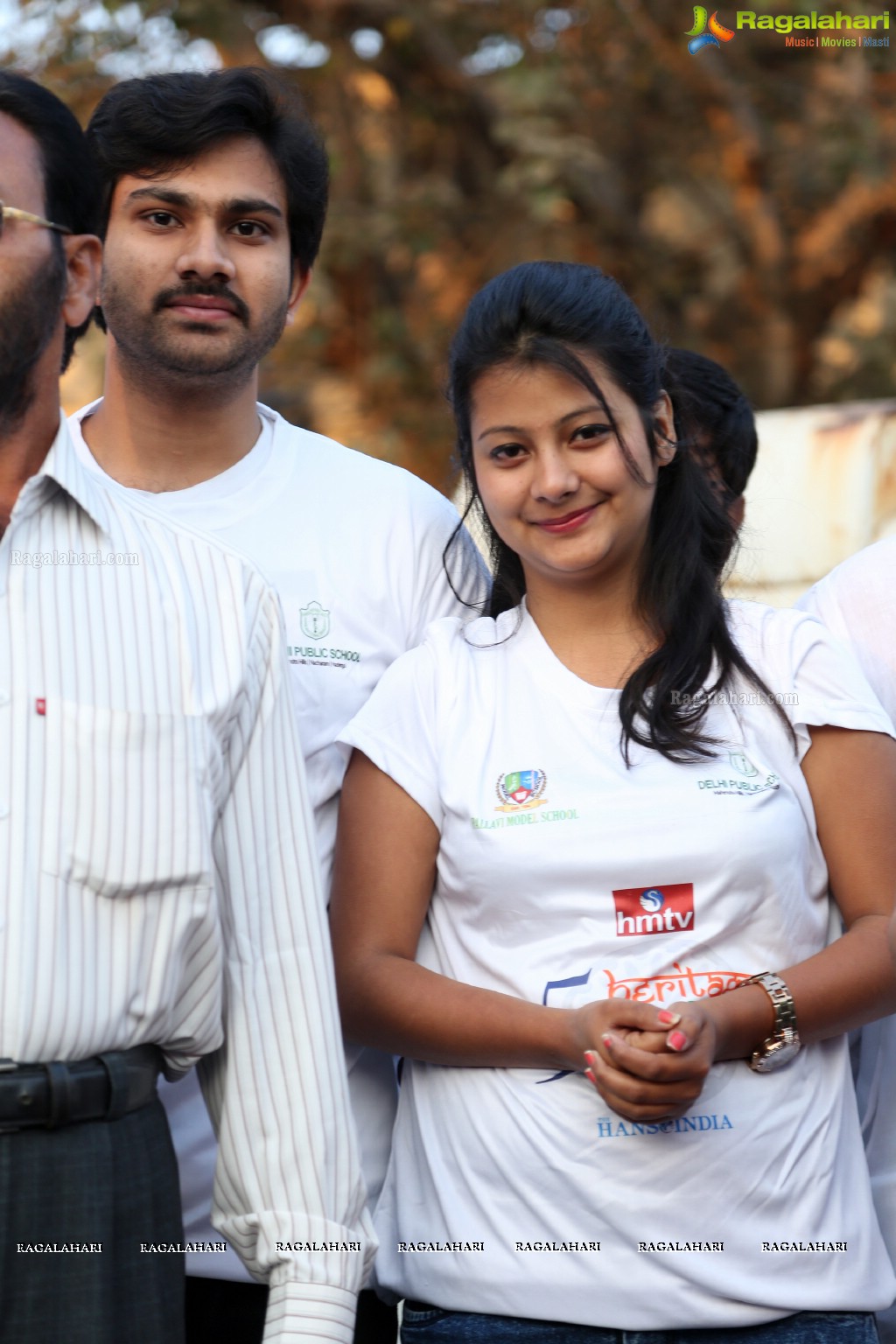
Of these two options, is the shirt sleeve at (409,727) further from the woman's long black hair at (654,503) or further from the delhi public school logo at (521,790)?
the woman's long black hair at (654,503)

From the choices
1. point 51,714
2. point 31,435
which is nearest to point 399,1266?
point 51,714

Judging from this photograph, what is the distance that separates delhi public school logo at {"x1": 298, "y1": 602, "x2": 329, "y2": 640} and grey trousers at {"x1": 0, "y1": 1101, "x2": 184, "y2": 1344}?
0.90 metres

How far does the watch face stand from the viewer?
6.85 ft

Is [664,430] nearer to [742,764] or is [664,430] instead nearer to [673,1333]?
[742,764]

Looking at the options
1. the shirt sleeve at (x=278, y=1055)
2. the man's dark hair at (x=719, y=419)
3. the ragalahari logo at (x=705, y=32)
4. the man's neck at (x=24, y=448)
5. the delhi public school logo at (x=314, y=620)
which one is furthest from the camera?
the ragalahari logo at (x=705, y=32)

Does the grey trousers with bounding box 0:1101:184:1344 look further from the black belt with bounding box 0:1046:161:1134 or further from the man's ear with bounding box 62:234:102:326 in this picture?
the man's ear with bounding box 62:234:102:326

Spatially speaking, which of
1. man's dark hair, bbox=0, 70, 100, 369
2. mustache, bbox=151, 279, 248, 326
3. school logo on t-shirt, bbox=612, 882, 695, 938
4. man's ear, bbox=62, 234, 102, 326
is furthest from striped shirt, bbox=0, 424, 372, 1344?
mustache, bbox=151, 279, 248, 326

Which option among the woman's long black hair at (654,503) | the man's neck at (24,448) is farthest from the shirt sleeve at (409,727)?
the man's neck at (24,448)

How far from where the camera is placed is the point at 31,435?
193 cm

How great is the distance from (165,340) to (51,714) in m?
1.02

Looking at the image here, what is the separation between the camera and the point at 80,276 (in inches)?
79.7

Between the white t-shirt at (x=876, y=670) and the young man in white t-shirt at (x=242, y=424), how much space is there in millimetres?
623

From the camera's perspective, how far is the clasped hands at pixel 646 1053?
1956 mm

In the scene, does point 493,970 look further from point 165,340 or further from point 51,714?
point 165,340
